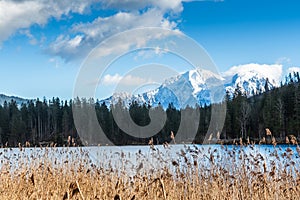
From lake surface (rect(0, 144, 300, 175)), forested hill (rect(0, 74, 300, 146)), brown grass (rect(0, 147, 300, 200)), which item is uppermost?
forested hill (rect(0, 74, 300, 146))

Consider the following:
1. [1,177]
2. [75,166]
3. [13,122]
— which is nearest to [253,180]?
[75,166]

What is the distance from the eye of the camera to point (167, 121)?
80000 mm

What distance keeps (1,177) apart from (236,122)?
6612 cm

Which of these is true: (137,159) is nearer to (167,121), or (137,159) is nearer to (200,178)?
(200,178)

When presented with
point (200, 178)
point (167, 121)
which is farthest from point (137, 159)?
point (167, 121)

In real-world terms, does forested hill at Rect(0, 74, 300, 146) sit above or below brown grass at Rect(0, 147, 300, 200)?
above

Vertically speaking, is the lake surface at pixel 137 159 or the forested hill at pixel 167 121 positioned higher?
the forested hill at pixel 167 121

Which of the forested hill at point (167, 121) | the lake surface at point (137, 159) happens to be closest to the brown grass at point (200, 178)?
the lake surface at point (137, 159)

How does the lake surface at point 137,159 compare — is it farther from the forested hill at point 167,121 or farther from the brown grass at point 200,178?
the forested hill at point 167,121

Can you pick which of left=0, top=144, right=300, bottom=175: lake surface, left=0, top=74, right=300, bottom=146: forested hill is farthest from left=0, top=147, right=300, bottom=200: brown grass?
left=0, top=74, right=300, bottom=146: forested hill

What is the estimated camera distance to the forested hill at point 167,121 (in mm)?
63312

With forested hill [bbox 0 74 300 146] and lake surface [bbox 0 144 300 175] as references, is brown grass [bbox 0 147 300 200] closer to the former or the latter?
lake surface [bbox 0 144 300 175]

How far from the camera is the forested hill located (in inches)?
2493

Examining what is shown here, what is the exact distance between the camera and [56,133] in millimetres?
85438
